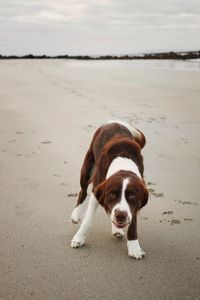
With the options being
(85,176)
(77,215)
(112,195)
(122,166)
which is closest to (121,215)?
(112,195)

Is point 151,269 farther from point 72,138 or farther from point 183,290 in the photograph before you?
point 72,138

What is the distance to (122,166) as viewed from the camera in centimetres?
403

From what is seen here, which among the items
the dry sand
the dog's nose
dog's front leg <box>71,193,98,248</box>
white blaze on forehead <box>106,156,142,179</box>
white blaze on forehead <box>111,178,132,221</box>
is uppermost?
white blaze on forehead <box>106,156,142,179</box>

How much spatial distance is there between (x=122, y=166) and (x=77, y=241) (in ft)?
2.84

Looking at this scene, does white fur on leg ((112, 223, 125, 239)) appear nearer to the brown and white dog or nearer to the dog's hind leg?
the brown and white dog

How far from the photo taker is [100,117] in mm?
9969

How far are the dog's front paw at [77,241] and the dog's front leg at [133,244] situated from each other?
433 millimetres

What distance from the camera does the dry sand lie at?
372 centimetres

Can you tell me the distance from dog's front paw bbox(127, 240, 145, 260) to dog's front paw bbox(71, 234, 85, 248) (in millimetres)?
435

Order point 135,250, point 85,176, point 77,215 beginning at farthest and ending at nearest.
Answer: point 85,176 < point 77,215 < point 135,250

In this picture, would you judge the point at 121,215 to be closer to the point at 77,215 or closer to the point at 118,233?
the point at 118,233

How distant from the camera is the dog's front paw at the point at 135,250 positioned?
13.7ft

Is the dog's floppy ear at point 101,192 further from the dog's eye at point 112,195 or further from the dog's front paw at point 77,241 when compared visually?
the dog's front paw at point 77,241

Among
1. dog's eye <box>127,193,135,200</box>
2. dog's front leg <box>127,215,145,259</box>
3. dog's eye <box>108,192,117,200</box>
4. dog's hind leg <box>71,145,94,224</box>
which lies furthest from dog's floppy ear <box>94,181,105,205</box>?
dog's hind leg <box>71,145,94,224</box>
